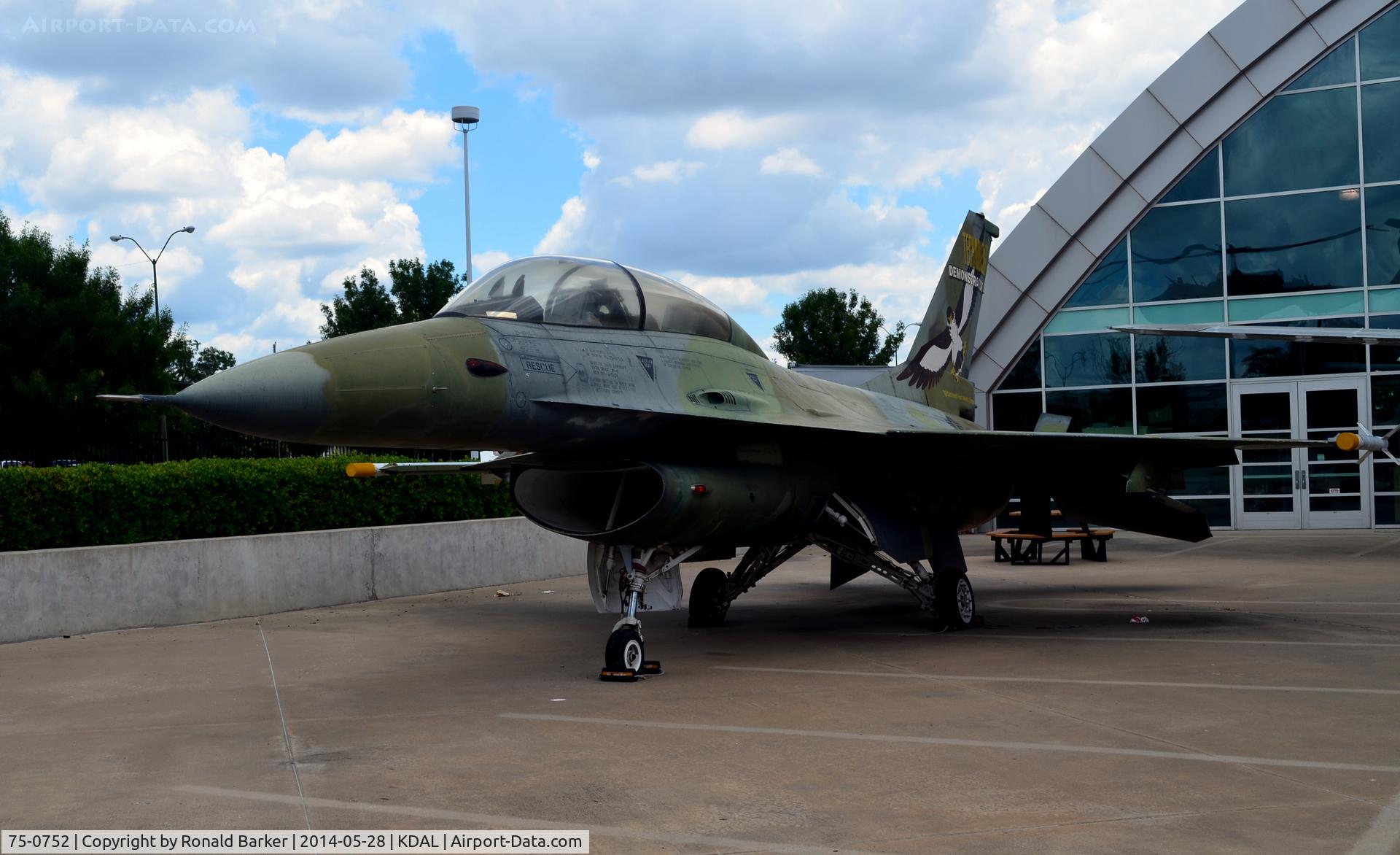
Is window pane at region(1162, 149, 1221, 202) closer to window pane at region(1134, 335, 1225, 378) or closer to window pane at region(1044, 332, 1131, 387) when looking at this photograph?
window pane at region(1134, 335, 1225, 378)

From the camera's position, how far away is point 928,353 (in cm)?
1430

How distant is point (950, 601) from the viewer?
11461 mm

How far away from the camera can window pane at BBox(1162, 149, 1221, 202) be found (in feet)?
80.7

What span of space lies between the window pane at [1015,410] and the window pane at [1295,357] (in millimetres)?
4171

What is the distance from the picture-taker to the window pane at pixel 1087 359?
2536cm

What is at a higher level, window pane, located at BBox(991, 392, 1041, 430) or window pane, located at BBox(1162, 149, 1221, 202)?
window pane, located at BBox(1162, 149, 1221, 202)

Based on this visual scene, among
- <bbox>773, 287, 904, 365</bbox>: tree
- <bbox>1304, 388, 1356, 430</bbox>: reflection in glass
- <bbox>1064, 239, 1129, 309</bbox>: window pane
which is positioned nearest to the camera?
<bbox>1304, 388, 1356, 430</bbox>: reflection in glass

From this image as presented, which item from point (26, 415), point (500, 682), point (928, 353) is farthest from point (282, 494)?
point (26, 415)

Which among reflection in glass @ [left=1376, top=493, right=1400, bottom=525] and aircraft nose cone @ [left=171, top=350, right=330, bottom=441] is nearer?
aircraft nose cone @ [left=171, top=350, right=330, bottom=441]

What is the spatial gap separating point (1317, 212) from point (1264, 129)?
2.07 m

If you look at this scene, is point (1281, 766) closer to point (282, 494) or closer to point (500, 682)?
point (500, 682)

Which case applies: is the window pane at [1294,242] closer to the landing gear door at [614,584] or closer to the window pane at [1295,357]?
the window pane at [1295,357]

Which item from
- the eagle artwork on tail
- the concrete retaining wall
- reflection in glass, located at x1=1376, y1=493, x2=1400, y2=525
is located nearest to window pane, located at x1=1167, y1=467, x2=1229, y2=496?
reflection in glass, located at x1=1376, y1=493, x2=1400, y2=525

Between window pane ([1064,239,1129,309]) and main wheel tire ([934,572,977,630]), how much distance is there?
51.9 ft
